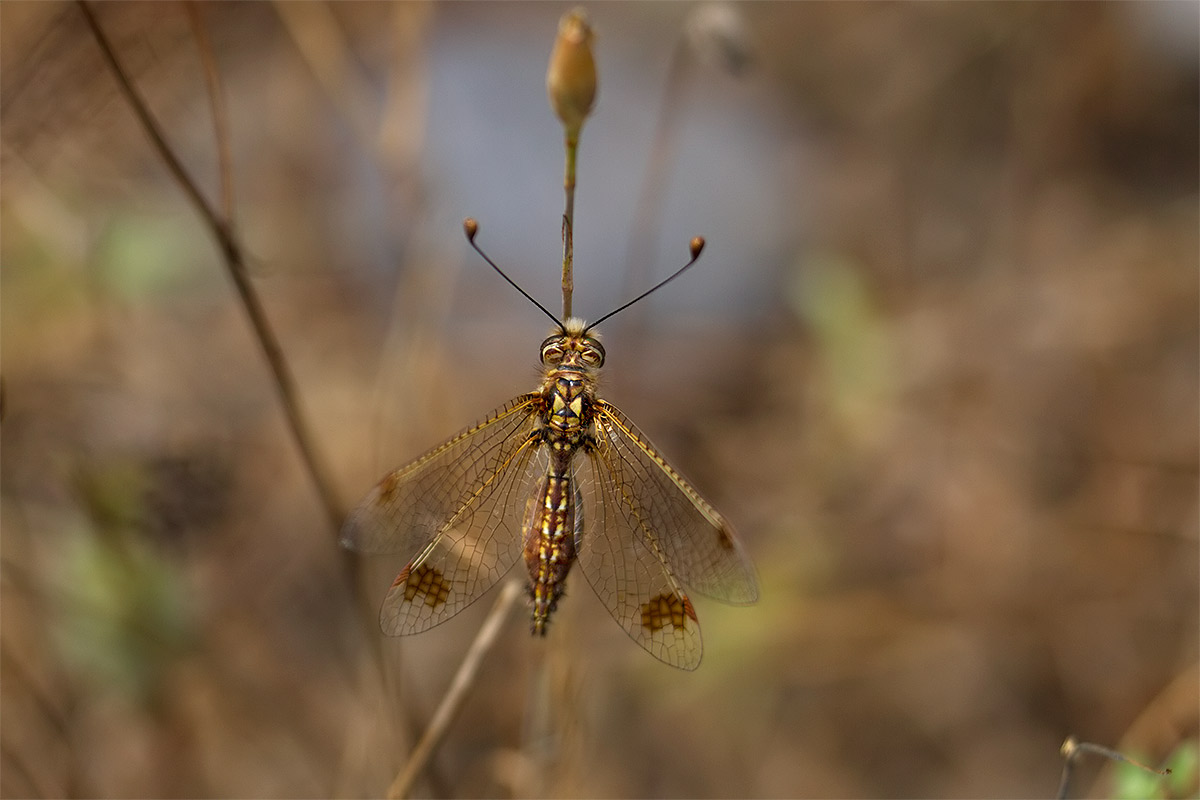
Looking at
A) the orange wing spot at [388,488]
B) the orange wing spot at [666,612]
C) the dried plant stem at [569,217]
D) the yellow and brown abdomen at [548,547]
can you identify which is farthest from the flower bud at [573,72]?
the orange wing spot at [666,612]

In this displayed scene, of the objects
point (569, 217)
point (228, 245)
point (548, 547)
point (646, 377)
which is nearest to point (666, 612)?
point (548, 547)

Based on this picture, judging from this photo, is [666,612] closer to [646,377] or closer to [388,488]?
[388,488]

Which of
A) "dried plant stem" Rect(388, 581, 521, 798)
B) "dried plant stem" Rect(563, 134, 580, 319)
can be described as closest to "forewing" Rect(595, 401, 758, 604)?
"dried plant stem" Rect(388, 581, 521, 798)

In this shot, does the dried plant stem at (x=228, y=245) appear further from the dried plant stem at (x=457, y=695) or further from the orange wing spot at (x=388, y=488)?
the dried plant stem at (x=457, y=695)

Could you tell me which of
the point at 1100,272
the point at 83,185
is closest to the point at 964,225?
the point at 1100,272

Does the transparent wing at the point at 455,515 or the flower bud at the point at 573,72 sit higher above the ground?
the flower bud at the point at 573,72

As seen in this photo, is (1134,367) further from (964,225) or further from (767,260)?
(767,260)

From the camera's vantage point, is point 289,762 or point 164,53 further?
point 289,762
